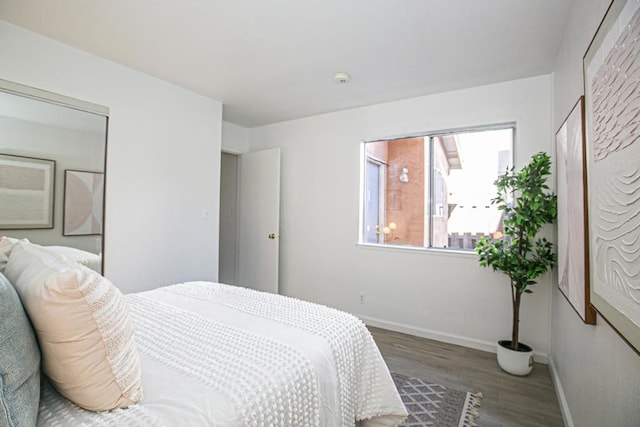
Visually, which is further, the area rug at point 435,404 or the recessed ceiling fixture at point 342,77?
the recessed ceiling fixture at point 342,77

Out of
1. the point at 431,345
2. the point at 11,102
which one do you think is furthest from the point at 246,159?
the point at 431,345

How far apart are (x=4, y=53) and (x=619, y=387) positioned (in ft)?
12.6

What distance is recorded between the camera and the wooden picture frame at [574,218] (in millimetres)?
1475

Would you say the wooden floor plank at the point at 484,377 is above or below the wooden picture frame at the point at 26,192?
below

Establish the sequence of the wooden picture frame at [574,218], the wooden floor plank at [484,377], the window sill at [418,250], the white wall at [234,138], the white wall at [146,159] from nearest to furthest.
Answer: the wooden picture frame at [574,218]
the wooden floor plank at [484,377]
the white wall at [146,159]
the window sill at [418,250]
the white wall at [234,138]

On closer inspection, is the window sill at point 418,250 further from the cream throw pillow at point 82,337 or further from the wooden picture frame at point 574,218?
the cream throw pillow at point 82,337

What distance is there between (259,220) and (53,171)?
7.79ft

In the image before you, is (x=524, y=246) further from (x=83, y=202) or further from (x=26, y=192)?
(x=26, y=192)

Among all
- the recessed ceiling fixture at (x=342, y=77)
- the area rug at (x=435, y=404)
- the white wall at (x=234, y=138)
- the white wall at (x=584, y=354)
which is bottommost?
the area rug at (x=435, y=404)

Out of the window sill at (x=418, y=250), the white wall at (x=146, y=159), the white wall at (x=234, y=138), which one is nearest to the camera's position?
the white wall at (x=146, y=159)

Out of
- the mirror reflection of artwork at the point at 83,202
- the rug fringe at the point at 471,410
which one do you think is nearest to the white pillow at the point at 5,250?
the mirror reflection of artwork at the point at 83,202

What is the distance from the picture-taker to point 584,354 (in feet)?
5.28

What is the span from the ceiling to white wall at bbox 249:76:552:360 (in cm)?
30

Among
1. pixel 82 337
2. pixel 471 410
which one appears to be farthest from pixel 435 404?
pixel 82 337
